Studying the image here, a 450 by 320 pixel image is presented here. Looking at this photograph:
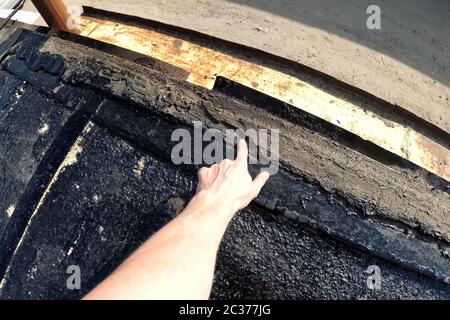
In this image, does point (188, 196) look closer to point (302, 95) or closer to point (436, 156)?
point (302, 95)

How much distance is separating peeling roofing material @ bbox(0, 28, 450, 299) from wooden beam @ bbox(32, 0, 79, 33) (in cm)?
56

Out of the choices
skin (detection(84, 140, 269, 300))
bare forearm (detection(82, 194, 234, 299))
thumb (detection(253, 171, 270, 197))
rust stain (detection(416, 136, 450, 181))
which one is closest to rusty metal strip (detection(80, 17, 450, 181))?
rust stain (detection(416, 136, 450, 181))

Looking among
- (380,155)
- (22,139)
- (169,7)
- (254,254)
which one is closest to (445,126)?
(380,155)

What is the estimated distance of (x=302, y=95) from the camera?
285cm

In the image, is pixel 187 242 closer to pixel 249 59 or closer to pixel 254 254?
pixel 254 254

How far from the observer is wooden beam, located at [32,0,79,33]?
2674 millimetres

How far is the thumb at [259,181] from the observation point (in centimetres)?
185

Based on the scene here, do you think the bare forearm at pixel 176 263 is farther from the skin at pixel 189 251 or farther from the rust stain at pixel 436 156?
the rust stain at pixel 436 156

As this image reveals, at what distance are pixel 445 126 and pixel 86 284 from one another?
9.66 feet

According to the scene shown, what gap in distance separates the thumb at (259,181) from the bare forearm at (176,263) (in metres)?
0.22

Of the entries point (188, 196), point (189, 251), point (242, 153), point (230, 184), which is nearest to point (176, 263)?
point (189, 251)

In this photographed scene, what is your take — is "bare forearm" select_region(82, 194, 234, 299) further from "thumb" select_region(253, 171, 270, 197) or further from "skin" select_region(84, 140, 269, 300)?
"thumb" select_region(253, 171, 270, 197)

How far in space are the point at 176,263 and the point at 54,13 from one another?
2.02 m

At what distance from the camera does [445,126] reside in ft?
11.5
